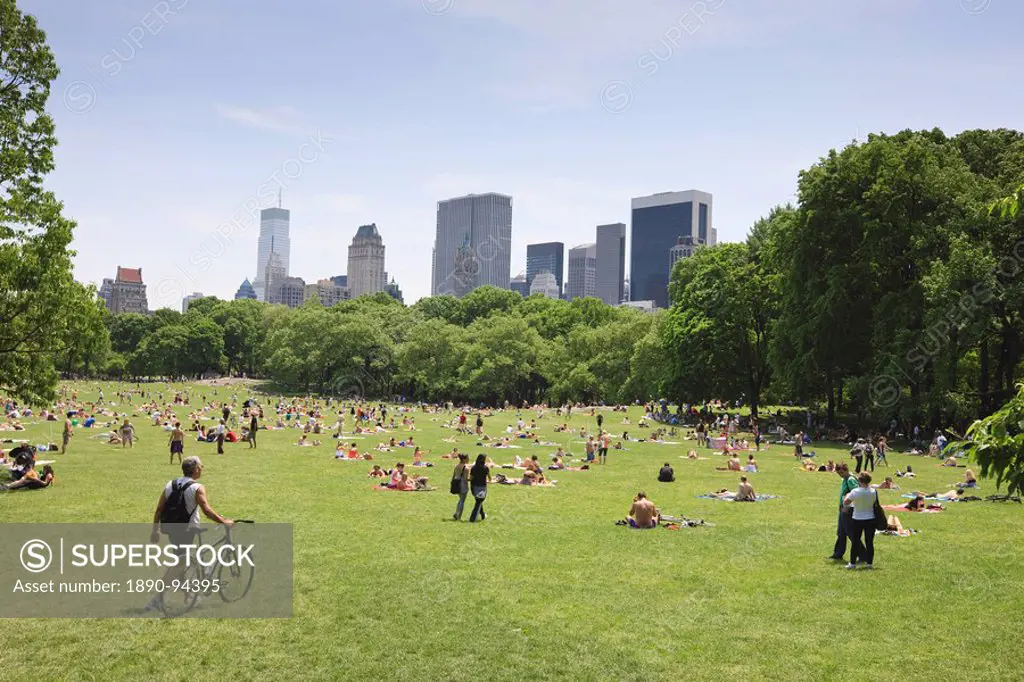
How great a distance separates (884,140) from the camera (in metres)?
42.1

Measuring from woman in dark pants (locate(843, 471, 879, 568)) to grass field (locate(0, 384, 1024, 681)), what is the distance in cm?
36

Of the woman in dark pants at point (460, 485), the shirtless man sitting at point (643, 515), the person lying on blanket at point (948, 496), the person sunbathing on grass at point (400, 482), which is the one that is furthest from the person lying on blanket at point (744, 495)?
the person sunbathing on grass at point (400, 482)

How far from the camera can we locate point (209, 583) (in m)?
10.5

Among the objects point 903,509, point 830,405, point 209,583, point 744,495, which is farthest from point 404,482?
point 830,405

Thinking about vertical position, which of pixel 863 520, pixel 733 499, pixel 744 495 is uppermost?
pixel 863 520

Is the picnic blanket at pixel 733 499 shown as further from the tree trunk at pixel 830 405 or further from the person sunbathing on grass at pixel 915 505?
the tree trunk at pixel 830 405

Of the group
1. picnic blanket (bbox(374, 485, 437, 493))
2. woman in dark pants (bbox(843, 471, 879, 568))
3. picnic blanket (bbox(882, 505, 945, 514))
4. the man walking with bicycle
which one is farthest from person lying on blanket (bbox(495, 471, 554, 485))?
the man walking with bicycle

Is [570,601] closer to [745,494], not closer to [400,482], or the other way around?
[745,494]

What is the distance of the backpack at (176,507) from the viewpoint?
377 inches

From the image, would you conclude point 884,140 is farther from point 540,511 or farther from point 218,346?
point 218,346

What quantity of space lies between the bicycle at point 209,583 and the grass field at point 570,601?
52cm

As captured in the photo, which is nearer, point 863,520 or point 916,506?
point 863,520

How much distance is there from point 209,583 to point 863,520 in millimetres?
10024

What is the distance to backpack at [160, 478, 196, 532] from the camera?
957 cm
